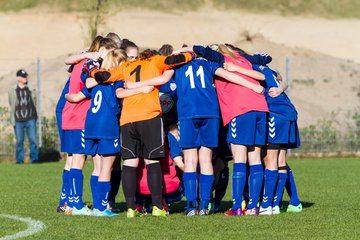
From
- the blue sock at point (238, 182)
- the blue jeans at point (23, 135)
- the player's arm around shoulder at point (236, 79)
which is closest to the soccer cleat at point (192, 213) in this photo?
the blue sock at point (238, 182)

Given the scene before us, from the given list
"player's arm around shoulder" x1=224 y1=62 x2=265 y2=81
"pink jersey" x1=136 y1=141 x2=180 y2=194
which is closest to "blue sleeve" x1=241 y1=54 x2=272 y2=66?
"player's arm around shoulder" x1=224 y1=62 x2=265 y2=81

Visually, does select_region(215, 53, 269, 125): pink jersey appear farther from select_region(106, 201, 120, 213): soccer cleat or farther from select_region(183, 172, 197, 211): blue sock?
select_region(106, 201, 120, 213): soccer cleat

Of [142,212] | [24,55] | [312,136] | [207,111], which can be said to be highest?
[207,111]

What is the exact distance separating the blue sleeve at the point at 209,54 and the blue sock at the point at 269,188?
141 centimetres

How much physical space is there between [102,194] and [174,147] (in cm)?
103

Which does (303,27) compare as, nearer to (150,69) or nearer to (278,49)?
(278,49)

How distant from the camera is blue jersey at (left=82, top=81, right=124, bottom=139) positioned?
12570 mm

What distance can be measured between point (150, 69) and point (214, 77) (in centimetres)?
77

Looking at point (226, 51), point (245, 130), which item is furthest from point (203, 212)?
point (226, 51)

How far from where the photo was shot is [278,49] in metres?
40.4

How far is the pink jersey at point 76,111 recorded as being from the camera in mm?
13062

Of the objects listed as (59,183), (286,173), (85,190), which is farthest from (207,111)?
(59,183)

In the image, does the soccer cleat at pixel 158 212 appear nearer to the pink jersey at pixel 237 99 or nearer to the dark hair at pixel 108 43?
the pink jersey at pixel 237 99

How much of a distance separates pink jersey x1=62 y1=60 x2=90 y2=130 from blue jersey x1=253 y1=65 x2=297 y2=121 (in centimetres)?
203
